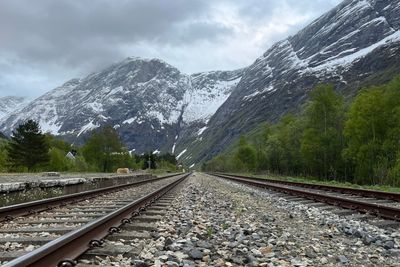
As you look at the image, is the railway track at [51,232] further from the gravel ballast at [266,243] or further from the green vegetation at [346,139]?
the green vegetation at [346,139]

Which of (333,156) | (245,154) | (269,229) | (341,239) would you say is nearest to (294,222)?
(269,229)

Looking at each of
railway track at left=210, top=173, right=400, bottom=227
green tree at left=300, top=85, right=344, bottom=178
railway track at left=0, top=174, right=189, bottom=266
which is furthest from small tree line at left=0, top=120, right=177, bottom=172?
railway track at left=0, top=174, right=189, bottom=266

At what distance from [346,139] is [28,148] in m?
58.1

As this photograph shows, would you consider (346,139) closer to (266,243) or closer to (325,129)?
(325,129)

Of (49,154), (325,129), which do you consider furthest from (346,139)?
(49,154)

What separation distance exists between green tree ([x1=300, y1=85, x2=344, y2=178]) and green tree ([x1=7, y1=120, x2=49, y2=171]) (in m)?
51.6

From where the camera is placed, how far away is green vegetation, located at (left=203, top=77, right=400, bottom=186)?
44.0 meters

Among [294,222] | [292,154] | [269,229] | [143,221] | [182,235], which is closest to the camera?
[182,235]

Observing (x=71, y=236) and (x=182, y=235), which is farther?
(x=182, y=235)

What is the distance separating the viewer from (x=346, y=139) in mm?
55656

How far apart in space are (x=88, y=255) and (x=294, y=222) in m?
5.74

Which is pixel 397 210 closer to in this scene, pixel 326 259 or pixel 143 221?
pixel 326 259

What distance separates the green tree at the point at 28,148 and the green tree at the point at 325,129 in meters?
51.6

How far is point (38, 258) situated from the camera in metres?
4.56
